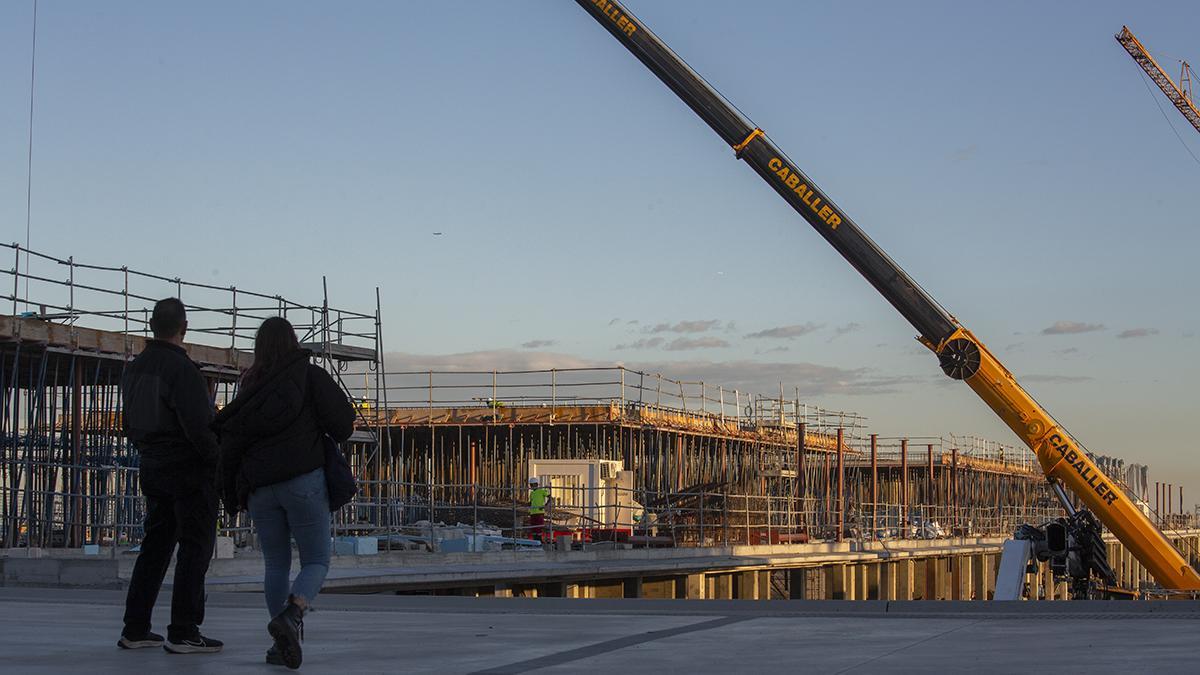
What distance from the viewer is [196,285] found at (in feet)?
85.7

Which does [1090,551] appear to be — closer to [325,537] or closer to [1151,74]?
[325,537]

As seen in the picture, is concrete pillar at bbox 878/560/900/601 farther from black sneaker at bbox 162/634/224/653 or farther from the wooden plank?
→ black sneaker at bbox 162/634/224/653

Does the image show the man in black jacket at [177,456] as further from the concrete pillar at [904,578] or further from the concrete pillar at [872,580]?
the concrete pillar at [904,578]

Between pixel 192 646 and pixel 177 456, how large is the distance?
84 cm

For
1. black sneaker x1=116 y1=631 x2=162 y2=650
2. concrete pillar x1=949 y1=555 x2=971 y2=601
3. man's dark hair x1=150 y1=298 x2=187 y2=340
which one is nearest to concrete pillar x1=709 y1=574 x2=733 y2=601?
concrete pillar x1=949 y1=555 x2=971 y2=601

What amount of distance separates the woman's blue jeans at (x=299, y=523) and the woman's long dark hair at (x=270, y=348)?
0.46 meters

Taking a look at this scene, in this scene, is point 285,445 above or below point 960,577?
above

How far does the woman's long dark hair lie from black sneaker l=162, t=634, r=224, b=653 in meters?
1.24

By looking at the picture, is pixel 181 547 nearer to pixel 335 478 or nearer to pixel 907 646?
pixel 335 478

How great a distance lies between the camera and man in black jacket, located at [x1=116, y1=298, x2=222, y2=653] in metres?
6.78

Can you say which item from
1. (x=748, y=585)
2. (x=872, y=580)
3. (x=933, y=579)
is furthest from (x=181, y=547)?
(x=933, y=579)

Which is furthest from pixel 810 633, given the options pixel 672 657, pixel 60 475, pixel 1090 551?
pixel 60 475

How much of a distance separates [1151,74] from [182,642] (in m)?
81.4

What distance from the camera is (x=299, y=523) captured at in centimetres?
639
